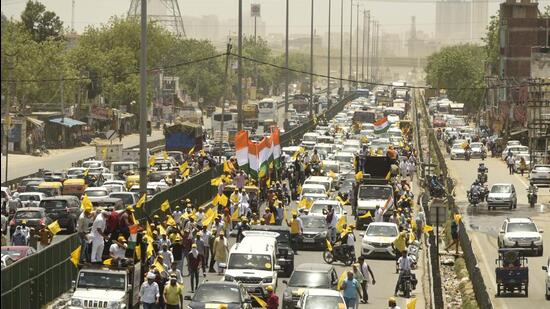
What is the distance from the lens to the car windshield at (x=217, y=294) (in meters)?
28.0

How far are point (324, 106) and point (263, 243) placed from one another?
488 feet

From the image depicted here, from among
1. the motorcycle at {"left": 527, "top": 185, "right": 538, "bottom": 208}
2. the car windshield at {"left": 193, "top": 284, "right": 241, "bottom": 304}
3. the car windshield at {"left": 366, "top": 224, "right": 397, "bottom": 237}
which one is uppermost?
the car windshield at {"left": 193, "top": 284, "right": 241, "bottom": 304}

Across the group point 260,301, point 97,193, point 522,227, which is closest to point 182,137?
point 97,193

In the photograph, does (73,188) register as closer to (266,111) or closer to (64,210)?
(64,210)

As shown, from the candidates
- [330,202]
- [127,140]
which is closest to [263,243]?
[330,202]

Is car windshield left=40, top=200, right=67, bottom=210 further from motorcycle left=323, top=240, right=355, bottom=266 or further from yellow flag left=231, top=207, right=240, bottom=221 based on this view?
motorcycle left=323, top=240, right=355, bottom=266

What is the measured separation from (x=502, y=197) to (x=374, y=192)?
13.9 meters

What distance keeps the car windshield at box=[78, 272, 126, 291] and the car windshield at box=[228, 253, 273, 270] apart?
5199 millimetres

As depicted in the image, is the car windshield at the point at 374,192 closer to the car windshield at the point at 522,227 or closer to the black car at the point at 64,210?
the car windshield at the point at 522,227

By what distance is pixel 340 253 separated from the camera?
40312 mm

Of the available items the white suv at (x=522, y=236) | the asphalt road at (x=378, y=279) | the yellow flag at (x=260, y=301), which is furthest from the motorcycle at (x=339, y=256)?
the white suv at (x=522, y=236)

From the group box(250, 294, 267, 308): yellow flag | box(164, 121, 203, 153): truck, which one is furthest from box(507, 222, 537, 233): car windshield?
box(164, 121, 203, 153): truck

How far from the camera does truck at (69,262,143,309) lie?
27.7m

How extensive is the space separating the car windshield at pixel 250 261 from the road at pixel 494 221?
6.63 metres
